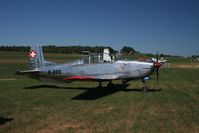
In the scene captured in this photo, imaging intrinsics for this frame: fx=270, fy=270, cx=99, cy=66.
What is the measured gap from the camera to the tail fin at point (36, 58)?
17766mm

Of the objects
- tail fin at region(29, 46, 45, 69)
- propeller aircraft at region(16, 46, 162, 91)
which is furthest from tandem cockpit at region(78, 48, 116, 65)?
tail fin at region(29, 46, 45, 69)

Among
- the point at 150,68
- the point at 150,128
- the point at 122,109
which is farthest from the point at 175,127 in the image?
the point at 150,68

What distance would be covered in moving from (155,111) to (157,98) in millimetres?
2888

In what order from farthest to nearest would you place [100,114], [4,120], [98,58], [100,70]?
[98,58] → [100,70] → [100,114] → [4,120]

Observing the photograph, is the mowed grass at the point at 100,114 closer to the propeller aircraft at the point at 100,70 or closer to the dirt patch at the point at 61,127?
the dirt patch at the point at 61,127

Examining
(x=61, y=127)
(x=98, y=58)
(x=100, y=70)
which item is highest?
(x=98, y=58)

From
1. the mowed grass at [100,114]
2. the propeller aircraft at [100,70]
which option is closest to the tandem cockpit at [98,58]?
the propeller aircraft at [100,70]

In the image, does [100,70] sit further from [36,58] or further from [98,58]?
[36,58]

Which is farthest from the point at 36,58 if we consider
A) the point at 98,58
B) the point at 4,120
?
the point at 4,120

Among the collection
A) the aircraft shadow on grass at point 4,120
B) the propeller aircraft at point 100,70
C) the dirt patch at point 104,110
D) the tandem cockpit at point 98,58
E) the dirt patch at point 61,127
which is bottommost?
the dirt patch at point 61,127

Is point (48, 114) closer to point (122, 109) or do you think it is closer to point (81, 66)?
point (122, 109)

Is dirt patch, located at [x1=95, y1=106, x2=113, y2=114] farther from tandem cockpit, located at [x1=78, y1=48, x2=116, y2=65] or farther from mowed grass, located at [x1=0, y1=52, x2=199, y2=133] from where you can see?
tandem cockpit, located at [x1=78, y1=48, x2=116, y2=65]

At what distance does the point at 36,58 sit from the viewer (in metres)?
17.8

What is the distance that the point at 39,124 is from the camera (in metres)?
8.01
